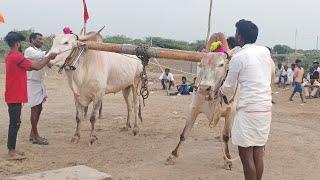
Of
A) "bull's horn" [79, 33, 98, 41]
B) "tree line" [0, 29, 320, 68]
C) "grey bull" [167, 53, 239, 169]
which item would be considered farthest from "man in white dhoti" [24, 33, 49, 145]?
"tree line" [0, 29, 320, 68]

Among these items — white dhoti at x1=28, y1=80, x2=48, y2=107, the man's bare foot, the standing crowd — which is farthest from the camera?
the standing crowd

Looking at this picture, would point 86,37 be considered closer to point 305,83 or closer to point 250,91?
point 250,91

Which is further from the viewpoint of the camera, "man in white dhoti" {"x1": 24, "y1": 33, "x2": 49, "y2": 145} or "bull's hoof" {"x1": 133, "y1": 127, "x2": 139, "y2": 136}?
"bull's hoof" {"x1": 133, "y1": 127, "x2": 139, "y2": 136}

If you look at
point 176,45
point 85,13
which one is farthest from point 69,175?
point 176,45

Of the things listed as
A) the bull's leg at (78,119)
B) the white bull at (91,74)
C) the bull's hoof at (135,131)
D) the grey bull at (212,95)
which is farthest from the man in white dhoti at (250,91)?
the bull's hoof at (135,131)

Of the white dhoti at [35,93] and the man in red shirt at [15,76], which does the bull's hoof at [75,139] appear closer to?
the white dhoti at [35,93]

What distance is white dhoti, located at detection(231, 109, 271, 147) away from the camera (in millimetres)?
5273

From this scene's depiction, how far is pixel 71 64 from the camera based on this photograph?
859 cm

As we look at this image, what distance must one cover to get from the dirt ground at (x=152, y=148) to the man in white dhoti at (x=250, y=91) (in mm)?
1776

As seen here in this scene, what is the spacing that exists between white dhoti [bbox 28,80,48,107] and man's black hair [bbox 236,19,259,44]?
14.6ft

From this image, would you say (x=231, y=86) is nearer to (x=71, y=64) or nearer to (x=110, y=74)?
(x=71, y=64)

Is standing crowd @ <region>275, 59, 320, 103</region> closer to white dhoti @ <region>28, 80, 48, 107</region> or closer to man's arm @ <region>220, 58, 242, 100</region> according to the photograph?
white dhoti @ <region>28, 80, 48, 107</region>

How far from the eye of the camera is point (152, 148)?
28.8 ft

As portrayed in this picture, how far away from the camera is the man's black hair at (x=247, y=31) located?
5.36 meters
